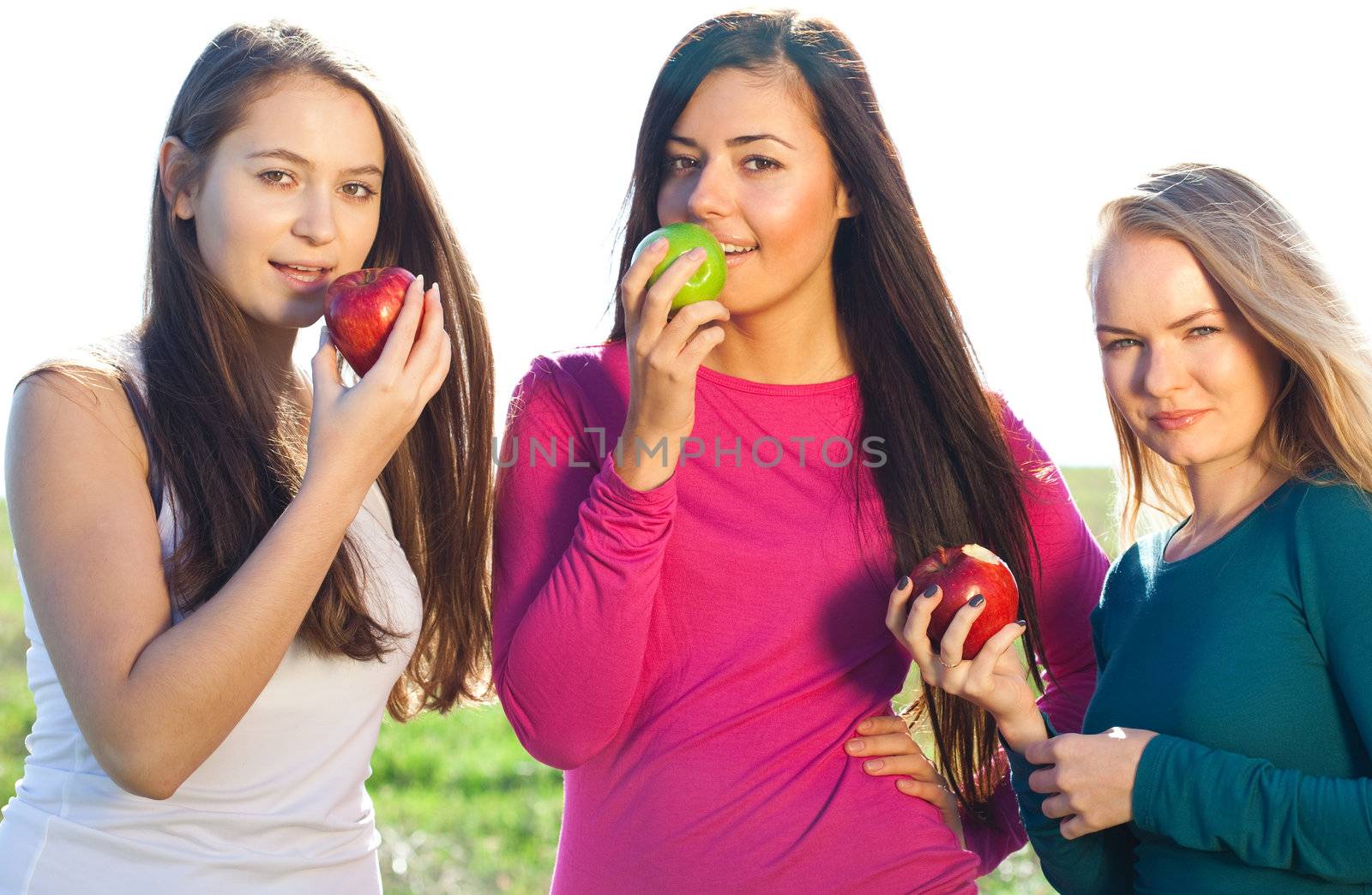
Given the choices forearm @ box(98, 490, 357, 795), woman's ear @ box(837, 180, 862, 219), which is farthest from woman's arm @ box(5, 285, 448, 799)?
woman's ear @ box(837, 180, 862, 219)

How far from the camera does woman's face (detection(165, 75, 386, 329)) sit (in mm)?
2578

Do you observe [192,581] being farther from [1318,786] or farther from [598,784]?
[1318,786]

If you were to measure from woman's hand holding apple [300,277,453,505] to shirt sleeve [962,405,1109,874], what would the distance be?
1.43m

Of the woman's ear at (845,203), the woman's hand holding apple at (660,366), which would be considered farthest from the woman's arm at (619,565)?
the woman's ear at (845,203)

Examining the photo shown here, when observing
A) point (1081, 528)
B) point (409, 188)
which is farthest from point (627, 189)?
point (1081, 528)

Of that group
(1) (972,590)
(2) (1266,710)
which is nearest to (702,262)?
(1) (972,590)

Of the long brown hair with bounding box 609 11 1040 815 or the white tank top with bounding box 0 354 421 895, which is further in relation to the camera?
the long brown hair with bounding box 609 11 1040 815

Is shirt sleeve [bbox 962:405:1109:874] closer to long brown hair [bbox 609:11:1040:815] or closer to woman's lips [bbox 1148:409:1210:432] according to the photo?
long brown hair [bbox 609:11:1040:815]

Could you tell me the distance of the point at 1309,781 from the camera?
7.13ft

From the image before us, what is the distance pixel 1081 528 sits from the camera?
314 cm

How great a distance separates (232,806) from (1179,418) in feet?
6.34

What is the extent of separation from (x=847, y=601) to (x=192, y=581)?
133 cm

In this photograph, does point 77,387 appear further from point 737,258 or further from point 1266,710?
point 1266,710

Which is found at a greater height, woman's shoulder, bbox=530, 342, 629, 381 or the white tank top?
woman's shoulder, bbox=530, 342, 629, 381
